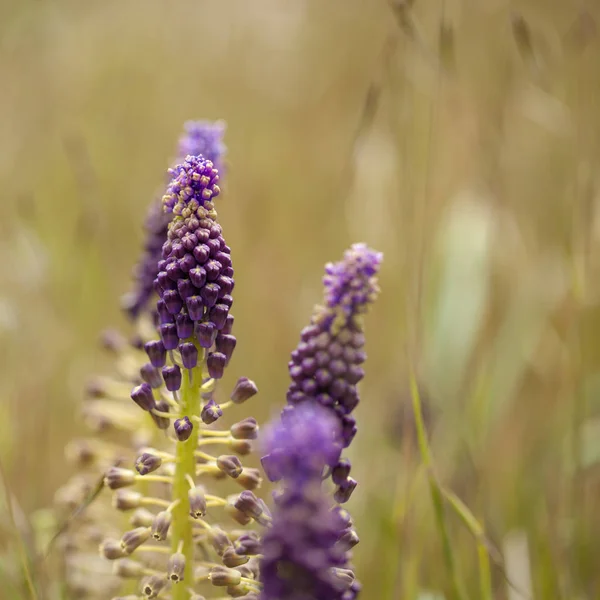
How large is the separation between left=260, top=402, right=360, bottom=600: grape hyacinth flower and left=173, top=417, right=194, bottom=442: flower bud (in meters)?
0.44

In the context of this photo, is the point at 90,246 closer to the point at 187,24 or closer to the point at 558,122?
the point at 558,122

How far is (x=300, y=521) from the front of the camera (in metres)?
1.43

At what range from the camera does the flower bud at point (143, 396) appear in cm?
196

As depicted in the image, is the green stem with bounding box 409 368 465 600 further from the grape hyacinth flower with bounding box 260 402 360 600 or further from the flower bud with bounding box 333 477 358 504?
the grape hyacinth flower with bounding box 260 402 360 600

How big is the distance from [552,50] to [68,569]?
10.6 ft

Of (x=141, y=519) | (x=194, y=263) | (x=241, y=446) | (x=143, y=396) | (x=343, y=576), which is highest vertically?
(x=194, y=263)

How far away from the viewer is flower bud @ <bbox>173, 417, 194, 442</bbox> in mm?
1899

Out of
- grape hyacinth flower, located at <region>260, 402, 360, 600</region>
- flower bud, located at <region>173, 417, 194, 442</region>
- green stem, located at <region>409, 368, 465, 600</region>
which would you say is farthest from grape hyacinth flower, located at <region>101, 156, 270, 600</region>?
green stem, located at <region>409, 368, 465, 600</region>

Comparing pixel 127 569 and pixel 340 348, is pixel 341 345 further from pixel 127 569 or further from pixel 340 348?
pixel 127 569

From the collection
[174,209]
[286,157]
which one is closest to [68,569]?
[174,209]

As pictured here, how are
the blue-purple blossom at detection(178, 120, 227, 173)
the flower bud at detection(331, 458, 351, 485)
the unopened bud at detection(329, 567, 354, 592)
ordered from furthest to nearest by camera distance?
the blue-purple blossom at detection(178, 120, 227, 173)
the flower bud at detection(331, 458, 351, 485)
the unopened bud at detection(329, 567, 354, 592)

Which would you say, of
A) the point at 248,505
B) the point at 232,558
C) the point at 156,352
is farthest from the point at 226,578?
the point at 156,352

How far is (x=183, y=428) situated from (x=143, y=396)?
16 cm

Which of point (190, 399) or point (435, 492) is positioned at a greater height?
point (190, 399)
